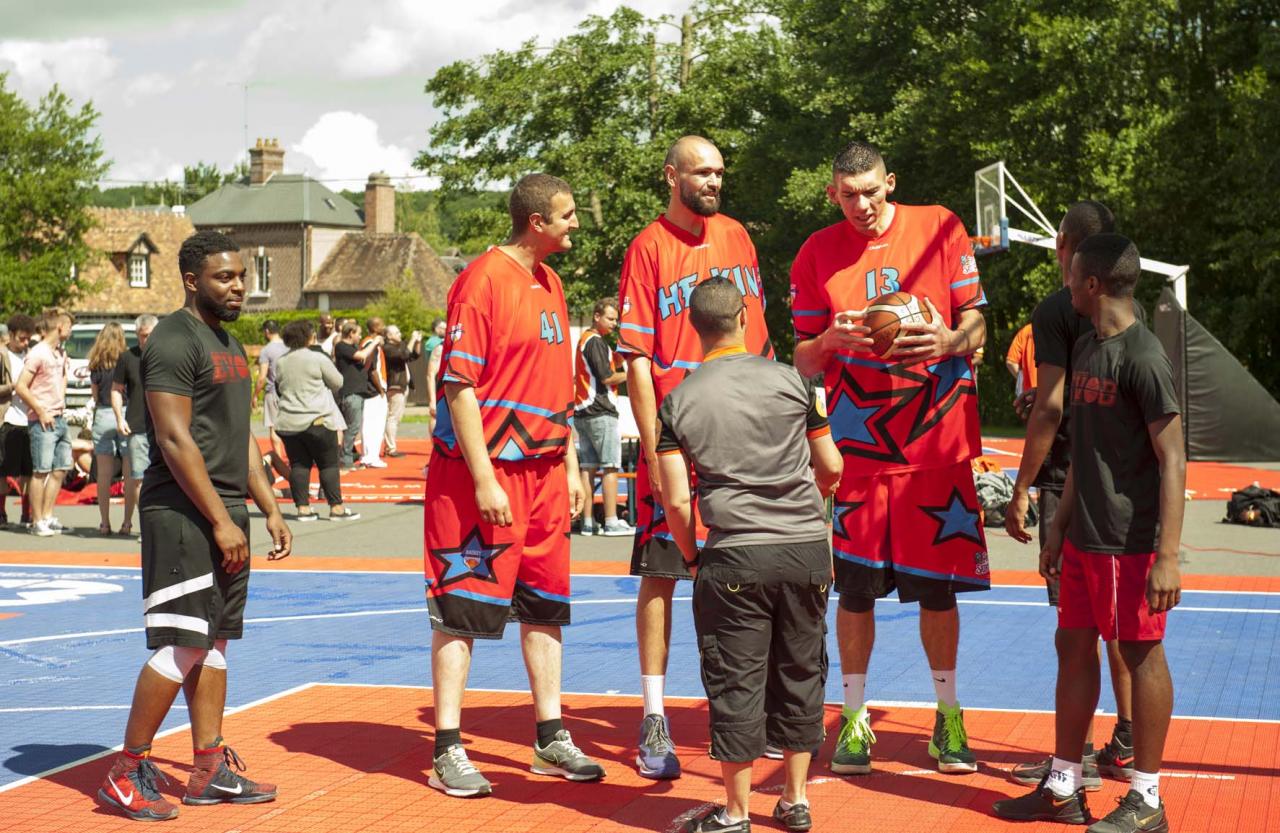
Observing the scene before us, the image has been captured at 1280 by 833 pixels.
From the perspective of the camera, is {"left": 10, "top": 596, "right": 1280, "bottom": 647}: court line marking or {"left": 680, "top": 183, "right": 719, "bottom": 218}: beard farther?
{"left": 10, "top": 596, "right": 1280, "bottom": 647}: court line marking

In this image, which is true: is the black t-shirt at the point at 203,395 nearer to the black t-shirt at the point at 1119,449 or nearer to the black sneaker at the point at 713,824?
the black sneaker at the point at 713,824

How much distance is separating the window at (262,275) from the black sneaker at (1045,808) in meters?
95.3

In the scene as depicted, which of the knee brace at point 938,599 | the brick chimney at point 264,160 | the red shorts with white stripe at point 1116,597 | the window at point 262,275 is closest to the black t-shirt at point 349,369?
the knee brace at point 938,599

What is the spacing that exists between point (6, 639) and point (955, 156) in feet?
115

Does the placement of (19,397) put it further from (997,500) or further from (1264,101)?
(1264,101)

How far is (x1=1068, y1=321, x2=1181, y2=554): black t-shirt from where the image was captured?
17.6ft

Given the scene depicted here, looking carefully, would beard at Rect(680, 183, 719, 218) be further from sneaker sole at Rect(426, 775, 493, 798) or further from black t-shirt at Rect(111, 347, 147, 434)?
black t-shirt at Rect(111, 347, 147, 434)

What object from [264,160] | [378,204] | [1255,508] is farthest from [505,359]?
[264,160]

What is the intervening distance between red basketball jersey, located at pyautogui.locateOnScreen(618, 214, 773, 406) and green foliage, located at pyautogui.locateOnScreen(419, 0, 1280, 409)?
27.8 m

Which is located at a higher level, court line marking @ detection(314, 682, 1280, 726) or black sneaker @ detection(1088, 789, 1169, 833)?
black sneaker @ detection(1088, 789, 1169, 833)

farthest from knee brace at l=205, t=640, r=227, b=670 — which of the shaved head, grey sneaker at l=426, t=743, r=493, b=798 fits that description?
the shaved head

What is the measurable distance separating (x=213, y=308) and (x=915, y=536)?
3.01 m

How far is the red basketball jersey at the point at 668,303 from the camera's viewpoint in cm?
647

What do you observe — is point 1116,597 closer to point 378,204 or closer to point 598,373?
point 598,373
